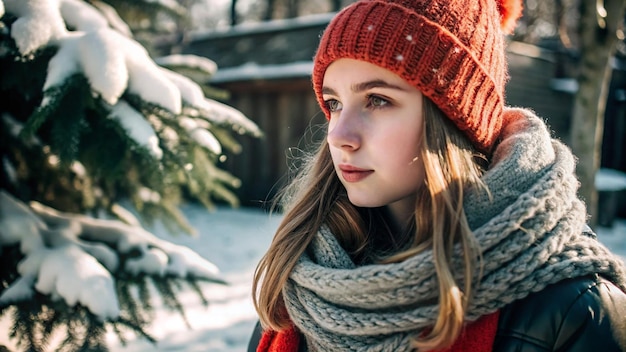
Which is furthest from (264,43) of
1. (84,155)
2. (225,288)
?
(84,155)

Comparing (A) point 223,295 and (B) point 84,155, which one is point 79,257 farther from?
(A) point 223,295

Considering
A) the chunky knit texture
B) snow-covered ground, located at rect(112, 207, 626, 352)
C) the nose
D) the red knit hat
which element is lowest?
snow-covered ground, located at rect(112, 207, 626, 352)

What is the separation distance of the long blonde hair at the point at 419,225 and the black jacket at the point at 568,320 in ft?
0.54

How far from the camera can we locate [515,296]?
113 cm

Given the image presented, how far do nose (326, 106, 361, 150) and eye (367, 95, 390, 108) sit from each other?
0.19 ft

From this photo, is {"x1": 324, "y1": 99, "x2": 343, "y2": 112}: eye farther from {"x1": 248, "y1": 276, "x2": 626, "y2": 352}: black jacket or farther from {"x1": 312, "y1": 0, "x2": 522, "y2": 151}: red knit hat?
{"x1": 248, "y1": 276, "x2": 626, "y2": 352}: black jacket

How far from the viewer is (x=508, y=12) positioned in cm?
162

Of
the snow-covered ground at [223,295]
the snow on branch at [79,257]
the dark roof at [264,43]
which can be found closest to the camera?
the snow on branch at [79,257]

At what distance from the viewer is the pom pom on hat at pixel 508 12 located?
1605 mm

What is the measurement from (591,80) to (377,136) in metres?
3.85

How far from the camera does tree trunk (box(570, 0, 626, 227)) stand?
404 cm

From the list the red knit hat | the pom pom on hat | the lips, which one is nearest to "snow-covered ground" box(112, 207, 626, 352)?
the lips

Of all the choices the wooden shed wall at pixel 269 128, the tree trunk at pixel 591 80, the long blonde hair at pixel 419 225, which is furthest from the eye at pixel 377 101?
the wooden shed wall at pixel 269 128

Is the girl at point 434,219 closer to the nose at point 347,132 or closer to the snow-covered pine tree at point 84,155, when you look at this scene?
the nose at point 347,132
